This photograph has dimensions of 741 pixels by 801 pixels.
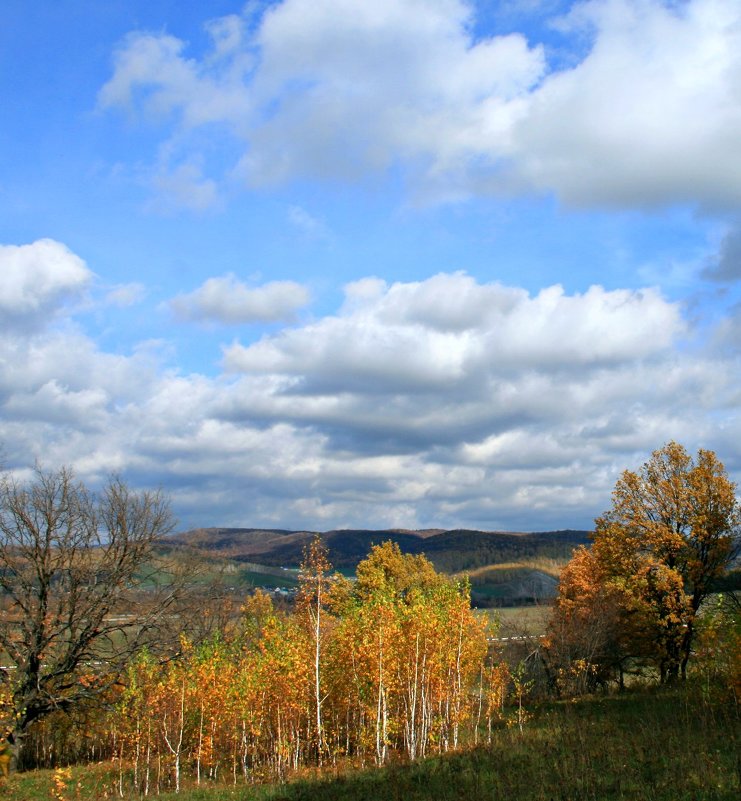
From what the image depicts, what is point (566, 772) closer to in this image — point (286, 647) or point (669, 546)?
point (286, 647)

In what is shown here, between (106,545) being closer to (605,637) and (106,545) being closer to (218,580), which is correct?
(218,580)

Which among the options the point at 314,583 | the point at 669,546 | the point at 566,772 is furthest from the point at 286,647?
the point at 669,546

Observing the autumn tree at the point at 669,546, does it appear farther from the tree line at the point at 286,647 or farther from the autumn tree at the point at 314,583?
the autumn tree at the point at 314,583

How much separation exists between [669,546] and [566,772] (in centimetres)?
2289

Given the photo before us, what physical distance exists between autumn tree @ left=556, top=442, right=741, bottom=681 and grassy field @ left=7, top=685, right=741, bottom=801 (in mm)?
10283

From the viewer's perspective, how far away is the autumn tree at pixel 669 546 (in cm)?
3453

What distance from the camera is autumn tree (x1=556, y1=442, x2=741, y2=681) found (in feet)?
113

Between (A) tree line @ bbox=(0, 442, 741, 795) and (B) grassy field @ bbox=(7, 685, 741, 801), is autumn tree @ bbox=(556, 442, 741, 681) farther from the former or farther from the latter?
(B) grassy field @ bbox=(7, 685, 741, 801)

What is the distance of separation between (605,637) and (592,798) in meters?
28.9

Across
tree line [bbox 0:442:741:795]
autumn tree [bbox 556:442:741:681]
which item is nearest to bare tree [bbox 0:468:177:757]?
tree line [bbox 0:442:741:795]

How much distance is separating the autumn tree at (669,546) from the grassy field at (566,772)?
1028cm

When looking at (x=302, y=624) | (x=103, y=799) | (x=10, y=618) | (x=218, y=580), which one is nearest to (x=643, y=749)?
(x=302, y=624)

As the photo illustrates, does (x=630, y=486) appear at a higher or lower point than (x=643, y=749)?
higher

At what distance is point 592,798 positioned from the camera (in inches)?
507
